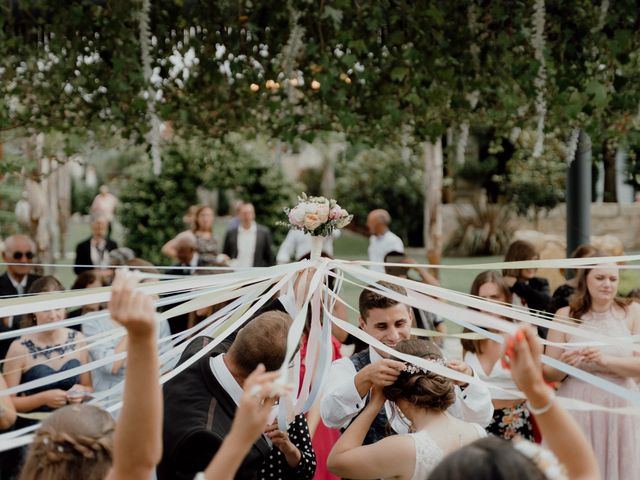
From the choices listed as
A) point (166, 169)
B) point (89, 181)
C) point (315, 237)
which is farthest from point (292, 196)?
point (89, 181)

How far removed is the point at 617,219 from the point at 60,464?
17.3 meters

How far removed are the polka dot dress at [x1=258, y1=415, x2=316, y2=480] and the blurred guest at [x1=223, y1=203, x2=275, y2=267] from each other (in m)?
6.11

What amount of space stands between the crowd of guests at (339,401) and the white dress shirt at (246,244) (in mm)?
3523

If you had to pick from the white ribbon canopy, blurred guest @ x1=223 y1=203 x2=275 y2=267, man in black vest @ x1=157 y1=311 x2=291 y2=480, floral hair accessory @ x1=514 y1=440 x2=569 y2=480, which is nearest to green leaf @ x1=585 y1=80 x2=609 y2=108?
the white ribbon canopy

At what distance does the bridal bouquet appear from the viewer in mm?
3615

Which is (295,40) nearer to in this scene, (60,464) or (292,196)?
(60,464)

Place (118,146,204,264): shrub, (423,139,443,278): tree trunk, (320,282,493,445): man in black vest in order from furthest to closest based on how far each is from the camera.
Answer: (118,146,204,264): shrub → (423,139,443,278): tree trunk → (320,282,493,445): man in black vest

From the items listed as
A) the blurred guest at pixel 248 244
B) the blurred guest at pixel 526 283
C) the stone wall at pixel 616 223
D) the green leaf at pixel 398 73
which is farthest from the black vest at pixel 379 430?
the stone wall at pixel 616 223

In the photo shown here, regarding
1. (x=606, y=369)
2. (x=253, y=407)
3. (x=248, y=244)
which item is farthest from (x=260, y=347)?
(x=248, y=244)

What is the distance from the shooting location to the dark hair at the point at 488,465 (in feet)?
5.32

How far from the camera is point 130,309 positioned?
173 centimetres

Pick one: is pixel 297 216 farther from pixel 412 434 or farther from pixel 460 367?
pixel 412 434

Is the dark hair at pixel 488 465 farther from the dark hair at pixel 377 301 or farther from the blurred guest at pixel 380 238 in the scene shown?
the blurred guest at pixel 380 238

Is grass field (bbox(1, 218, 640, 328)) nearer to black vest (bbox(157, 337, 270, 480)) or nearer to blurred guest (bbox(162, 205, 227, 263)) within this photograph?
blurred guest (bbox(162, 205, 227, 263))
